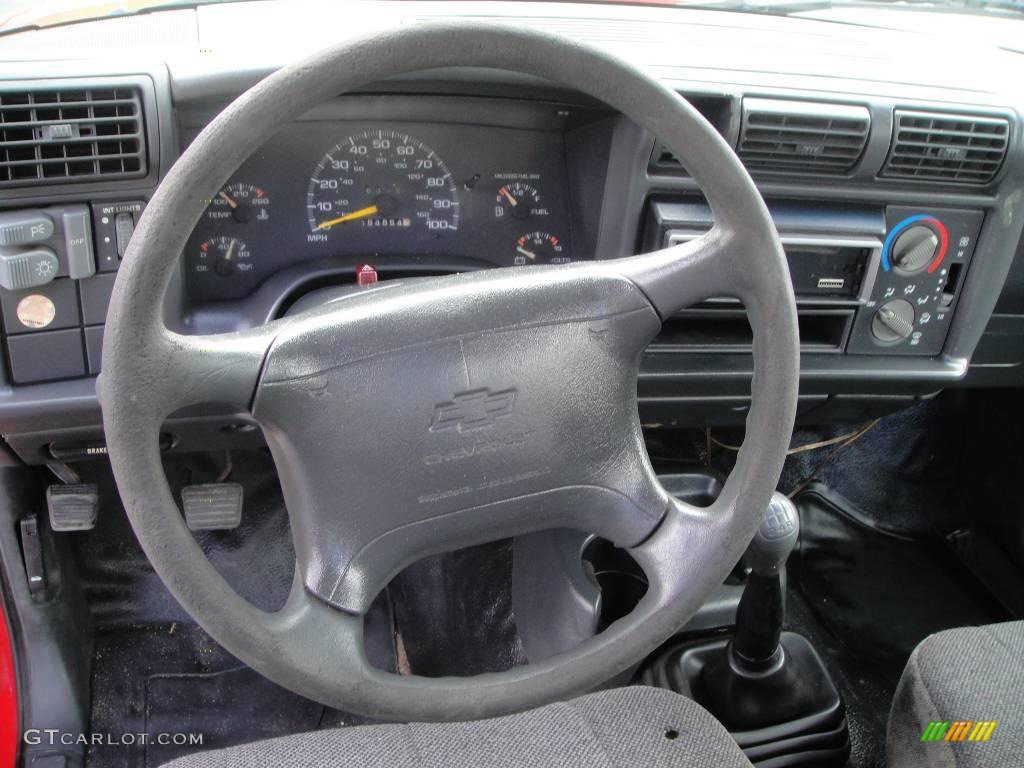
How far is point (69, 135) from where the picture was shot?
3.73 feet

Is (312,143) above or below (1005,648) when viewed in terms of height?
above

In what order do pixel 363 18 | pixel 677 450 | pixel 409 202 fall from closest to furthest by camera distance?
1. pixel 409 202
2. pixel 363 18
3. pixel 677 450

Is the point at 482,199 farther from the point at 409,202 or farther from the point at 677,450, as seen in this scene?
the point at 677,450

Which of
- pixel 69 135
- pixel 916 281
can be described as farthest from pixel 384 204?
pixel 916 281

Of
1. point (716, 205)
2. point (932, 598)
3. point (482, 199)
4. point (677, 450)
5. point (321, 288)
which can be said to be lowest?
point (932, 598)

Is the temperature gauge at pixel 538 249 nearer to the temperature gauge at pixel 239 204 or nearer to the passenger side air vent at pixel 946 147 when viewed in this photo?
the temperature gauge at pixel 239 204

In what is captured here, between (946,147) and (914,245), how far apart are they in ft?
0.50

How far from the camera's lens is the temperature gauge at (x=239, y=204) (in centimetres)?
130

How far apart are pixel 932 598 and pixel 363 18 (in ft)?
5.34

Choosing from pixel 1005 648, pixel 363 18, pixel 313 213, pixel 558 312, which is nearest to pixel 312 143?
pixel 313 213

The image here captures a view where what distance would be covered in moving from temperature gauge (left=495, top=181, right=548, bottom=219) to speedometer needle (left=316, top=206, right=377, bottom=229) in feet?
0.61

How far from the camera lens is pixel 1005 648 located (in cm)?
126

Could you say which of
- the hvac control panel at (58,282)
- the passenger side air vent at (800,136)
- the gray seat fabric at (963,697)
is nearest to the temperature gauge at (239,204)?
the hvac control panel at (58,282)

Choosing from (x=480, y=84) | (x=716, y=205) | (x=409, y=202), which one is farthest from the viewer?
(x=409, y=202)
